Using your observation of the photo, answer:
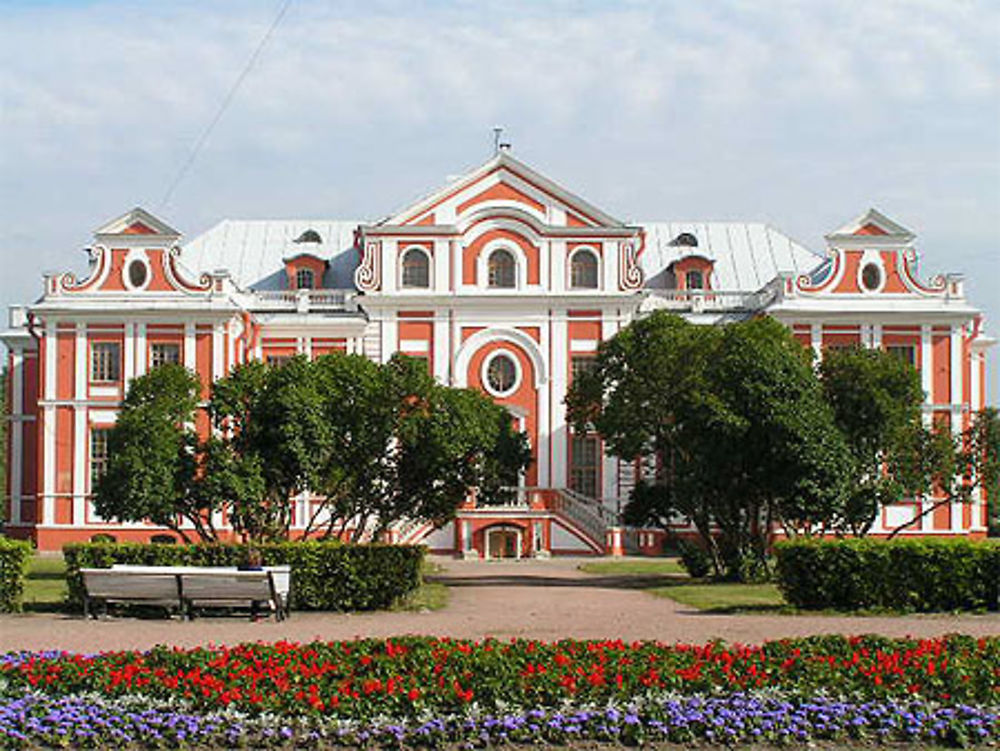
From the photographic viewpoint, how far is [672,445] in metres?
35.2

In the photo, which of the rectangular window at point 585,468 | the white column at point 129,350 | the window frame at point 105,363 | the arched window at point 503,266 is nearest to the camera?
the white column at point 129,350

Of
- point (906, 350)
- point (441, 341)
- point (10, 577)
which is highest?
point (441, 341)

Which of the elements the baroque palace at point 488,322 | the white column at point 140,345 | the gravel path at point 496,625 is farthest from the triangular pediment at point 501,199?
the gravel path at point 496,625

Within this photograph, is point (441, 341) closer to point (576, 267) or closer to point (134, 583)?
point (576, 267)

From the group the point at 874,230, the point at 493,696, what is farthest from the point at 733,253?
the point at 493,696

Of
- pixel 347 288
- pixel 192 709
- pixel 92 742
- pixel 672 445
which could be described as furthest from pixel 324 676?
pixel 347 288

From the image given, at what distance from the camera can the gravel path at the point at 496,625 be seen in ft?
62.1

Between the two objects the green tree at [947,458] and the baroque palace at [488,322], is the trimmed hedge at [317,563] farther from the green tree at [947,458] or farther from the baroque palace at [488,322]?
the baroque palace at [488,322]

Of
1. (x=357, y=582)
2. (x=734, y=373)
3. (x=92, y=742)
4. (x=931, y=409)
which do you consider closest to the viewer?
(x=92, y=742)

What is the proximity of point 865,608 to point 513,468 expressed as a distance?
15.1 meters

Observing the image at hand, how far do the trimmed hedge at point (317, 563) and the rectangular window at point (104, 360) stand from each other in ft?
83.8

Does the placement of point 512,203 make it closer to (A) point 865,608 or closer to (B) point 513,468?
(B) point 513,468

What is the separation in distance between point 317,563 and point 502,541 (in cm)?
2484

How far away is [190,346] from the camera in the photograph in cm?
4897
